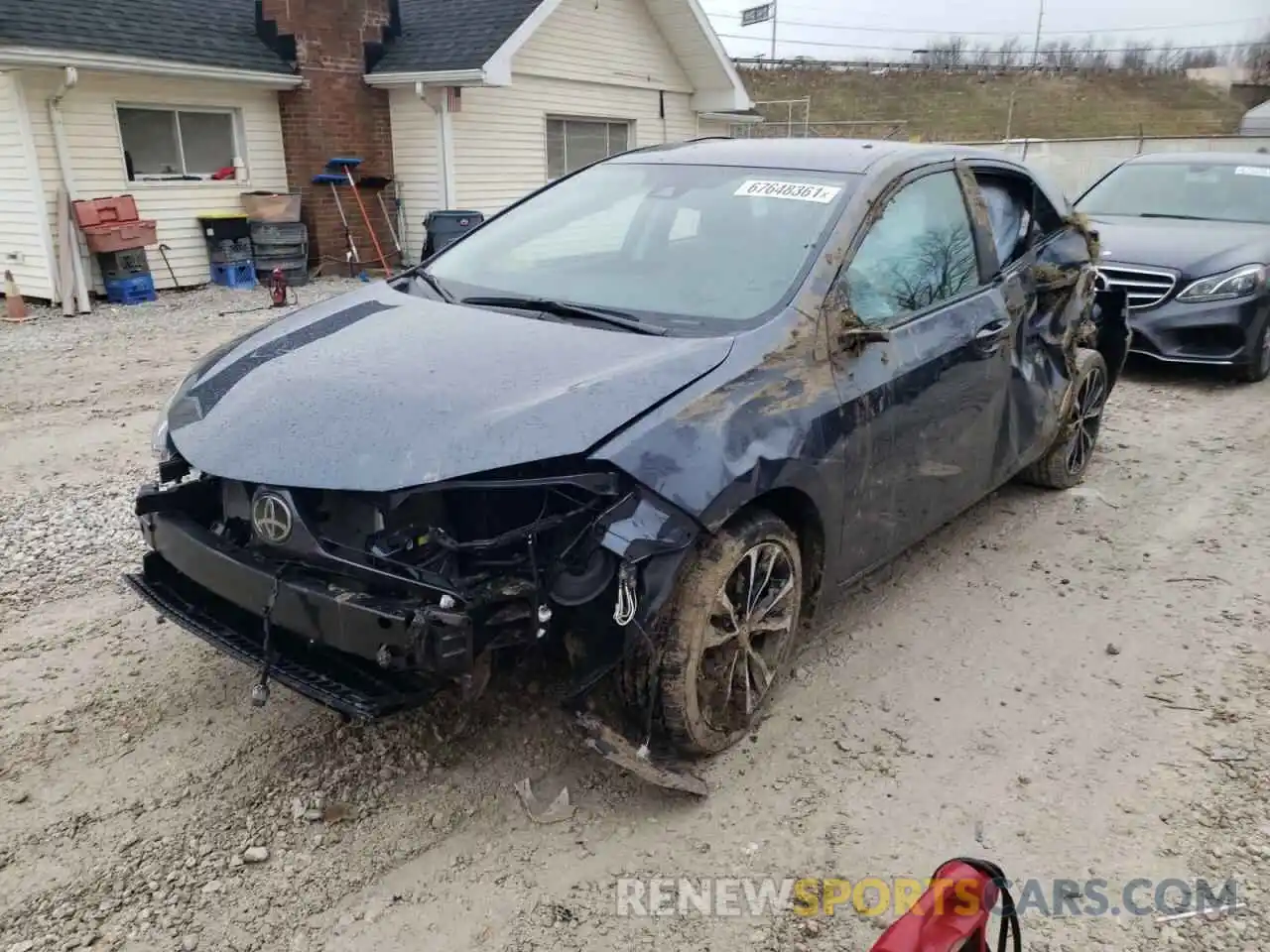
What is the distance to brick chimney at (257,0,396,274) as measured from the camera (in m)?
13.2

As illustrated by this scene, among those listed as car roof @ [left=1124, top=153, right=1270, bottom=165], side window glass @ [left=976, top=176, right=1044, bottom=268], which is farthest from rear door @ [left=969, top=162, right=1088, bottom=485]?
car roof @ [left=1124, top=153, right=1270, bottom=165]

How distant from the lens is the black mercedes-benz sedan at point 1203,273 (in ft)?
24.4

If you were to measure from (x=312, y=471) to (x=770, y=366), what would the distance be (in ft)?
4.44

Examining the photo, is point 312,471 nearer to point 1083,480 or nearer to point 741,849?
point 741,849

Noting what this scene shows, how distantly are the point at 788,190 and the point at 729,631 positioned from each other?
166 centimetres

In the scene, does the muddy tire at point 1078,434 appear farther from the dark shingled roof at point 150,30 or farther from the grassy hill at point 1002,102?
the grassy hill at point 1002,102

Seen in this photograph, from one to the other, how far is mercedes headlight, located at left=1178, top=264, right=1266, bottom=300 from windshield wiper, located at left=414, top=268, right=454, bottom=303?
6.11m

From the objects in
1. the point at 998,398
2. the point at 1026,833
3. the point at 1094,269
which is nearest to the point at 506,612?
the point at 1026,833

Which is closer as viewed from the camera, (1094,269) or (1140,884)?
(1140,884)

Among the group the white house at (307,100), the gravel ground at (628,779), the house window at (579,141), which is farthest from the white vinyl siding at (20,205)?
the gravel ground at (628,779)

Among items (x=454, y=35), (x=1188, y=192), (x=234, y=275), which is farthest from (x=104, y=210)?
(x=1188, y=192)

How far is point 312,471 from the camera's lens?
2.58 m

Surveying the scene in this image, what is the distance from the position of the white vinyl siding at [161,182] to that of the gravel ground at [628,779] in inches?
335

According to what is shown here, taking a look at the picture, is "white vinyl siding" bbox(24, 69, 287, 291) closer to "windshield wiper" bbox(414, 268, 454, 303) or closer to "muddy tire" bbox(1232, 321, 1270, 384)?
"windshield wiper" bbox(414, 268, 454, 303)
